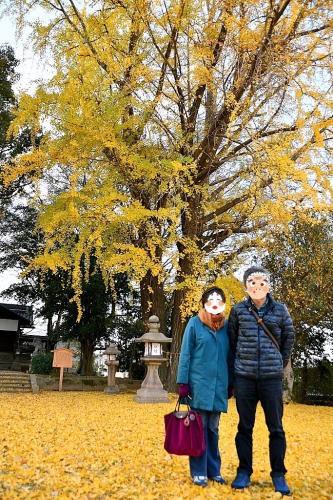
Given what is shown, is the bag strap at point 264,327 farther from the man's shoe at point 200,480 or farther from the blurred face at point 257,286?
the man's shoe at point 200,480

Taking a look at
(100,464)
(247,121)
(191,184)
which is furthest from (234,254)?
(100,464)

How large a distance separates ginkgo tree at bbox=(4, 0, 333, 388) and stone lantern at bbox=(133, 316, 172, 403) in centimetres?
135

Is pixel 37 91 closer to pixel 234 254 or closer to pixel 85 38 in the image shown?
pixel 85 38

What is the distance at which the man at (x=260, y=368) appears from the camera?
122 inches

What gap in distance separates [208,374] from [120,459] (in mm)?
1544

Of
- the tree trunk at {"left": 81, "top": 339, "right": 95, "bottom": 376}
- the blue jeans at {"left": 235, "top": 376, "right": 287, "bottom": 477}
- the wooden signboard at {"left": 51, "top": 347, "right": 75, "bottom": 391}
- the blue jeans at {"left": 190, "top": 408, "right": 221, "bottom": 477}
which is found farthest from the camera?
the tree trunk at {"left": 81, "top": 339, "right": 95, "bottom": 376}

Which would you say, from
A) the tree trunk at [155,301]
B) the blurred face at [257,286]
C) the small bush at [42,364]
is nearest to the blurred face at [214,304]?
the blurred face at [257,286]

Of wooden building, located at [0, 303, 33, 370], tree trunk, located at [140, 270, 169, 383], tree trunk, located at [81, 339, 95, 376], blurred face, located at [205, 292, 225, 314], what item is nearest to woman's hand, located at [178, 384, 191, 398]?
blurred face, located at [205, 292, 225, 314]

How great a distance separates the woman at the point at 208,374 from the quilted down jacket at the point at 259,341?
4.9 inches

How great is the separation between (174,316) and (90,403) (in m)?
2.90

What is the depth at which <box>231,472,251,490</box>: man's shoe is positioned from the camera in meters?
3.12

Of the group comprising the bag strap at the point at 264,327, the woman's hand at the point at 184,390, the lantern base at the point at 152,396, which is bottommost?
the lantern base at the point at 152,396

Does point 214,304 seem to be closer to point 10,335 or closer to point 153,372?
point 153,372

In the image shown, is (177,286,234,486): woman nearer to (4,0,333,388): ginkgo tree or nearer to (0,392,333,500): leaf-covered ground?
(0,392,333,500): leaf-covered ground
